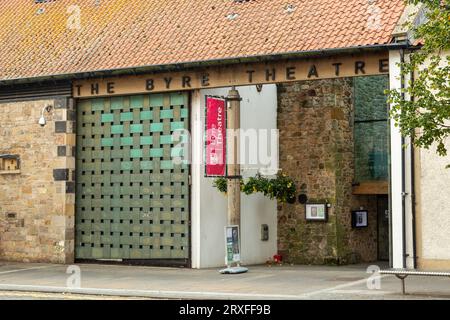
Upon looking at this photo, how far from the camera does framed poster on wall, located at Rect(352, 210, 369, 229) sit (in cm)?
2455

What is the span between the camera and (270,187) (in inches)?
917

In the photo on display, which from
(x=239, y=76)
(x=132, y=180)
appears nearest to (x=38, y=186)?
(x=132, y=180)

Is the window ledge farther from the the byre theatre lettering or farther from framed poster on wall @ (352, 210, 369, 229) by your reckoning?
the the byre theatre lettering

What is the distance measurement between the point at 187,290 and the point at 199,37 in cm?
842

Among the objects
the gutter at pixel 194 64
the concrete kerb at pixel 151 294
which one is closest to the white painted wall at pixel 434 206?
the gutter at pixel 194 64

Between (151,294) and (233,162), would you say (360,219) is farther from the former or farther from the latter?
(151,294)

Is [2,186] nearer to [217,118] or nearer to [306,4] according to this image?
[217,118]

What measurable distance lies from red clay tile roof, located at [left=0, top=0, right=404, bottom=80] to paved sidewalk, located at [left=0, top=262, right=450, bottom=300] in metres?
5.49

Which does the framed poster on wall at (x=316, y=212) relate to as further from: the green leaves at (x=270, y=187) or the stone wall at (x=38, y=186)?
the stone wall at (x=38, y=186)

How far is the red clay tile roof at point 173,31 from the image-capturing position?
819 inches

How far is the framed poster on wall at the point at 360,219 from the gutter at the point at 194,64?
608 centimetres

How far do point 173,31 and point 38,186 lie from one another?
6012mm

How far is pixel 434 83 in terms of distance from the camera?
15.6 m
